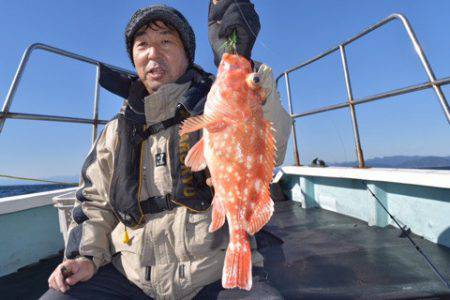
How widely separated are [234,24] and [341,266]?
2.66m

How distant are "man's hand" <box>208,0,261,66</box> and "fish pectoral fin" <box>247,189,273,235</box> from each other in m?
0.94

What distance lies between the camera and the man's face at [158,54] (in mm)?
2477

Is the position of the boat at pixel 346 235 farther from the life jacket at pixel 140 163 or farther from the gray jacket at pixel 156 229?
the gray jacket at pixel 156 229

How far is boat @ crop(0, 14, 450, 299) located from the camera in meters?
2.74

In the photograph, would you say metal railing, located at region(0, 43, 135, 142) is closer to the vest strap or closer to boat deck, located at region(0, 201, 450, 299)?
the vest strap

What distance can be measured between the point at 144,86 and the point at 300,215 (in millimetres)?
3934

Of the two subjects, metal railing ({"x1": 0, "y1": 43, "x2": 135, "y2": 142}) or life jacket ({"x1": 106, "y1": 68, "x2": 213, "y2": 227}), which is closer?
life jacket ({"x1": 106, "y1": 68, "x2": 213, "y2": 227})

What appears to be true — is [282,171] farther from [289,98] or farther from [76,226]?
[76,226]

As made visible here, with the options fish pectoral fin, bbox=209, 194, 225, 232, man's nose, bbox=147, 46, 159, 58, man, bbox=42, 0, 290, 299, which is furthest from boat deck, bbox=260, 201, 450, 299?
man's nose, bbox=147, 46, 159, 58

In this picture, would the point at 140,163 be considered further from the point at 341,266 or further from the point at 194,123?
the point at 341,266

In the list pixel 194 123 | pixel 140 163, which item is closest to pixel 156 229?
pixel 140 163

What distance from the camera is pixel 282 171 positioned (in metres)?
7.01

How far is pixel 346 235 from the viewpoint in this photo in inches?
166

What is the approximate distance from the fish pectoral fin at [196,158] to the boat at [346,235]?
994 millimetres
